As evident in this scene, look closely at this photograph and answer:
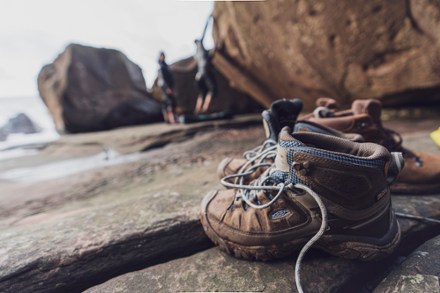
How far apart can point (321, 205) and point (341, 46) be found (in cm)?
282

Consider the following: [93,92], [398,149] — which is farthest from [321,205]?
[93,92]

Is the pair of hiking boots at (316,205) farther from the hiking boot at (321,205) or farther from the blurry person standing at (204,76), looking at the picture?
the blurry person standing at (204,76)

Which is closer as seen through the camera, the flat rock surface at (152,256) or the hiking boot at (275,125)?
the flat rock surface at (152,256)

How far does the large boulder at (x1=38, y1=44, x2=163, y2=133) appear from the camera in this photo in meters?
6.84

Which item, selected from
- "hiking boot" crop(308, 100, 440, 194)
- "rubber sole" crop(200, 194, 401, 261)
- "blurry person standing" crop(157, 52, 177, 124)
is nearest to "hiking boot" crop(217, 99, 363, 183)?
"hiking boot" crop(308, 100, 440, 194)

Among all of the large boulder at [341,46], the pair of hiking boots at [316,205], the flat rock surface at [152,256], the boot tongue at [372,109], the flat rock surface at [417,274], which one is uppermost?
the large boulder at [341,46]

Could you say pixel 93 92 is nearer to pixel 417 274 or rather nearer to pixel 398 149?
pixel 398 149

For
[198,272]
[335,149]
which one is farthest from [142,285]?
[335,149]

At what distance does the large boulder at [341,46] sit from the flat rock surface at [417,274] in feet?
7.76

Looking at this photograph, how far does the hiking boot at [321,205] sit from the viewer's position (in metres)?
0.61

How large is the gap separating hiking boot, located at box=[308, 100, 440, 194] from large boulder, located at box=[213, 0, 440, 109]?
5.85 ft

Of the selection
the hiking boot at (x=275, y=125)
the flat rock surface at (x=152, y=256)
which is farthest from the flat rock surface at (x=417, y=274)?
the hiking boot at (x=275, y=125)

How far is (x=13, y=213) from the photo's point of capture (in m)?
1.62

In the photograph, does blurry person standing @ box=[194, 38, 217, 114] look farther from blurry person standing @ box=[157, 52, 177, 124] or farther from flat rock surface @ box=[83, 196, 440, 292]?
flat rock surface @ box=[83, 196, 440, 292]
